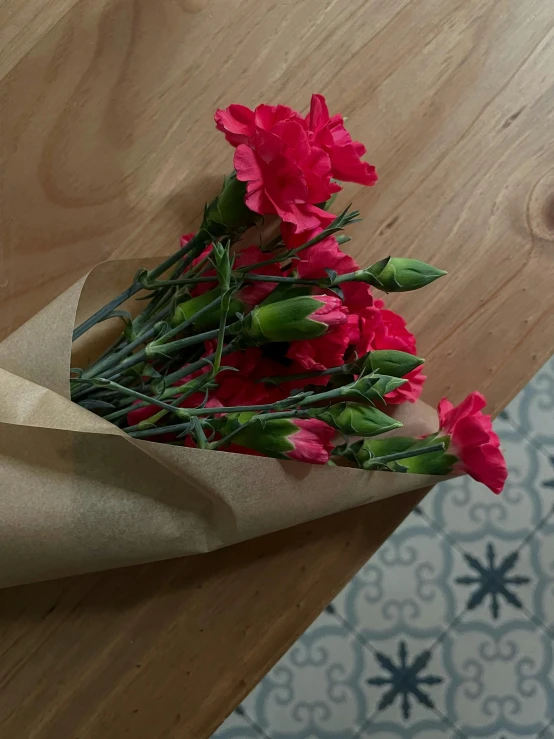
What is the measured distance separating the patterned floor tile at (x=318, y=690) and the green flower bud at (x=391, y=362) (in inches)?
19.4

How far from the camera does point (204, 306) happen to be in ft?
1.31

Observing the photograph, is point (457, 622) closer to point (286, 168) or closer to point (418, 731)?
point (418, 731)

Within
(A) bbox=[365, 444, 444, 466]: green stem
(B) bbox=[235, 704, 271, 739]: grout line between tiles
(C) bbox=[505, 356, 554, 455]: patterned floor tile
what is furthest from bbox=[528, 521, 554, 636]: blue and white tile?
(A) bbox=[365, 444, 444, 466]: green stem

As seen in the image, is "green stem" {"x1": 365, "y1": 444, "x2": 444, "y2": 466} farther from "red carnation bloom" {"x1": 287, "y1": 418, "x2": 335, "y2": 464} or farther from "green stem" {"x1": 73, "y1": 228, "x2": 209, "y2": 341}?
"green stem" {"x1": 73, "y1": 228, "x2": 209, "y2": 341}

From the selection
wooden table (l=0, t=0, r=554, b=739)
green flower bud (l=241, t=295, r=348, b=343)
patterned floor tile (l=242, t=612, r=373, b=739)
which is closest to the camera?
green flower bud (l=241, t=295, r=348, b=343)

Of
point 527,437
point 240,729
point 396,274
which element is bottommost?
point 240,729

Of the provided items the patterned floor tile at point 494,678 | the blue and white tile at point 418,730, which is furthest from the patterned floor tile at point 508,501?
the blue and white tile at point 418,730

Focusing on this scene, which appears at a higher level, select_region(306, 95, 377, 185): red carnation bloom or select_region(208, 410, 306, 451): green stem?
select_region(306, 95, 377, 185): red carnation bloom

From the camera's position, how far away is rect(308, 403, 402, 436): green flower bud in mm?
382

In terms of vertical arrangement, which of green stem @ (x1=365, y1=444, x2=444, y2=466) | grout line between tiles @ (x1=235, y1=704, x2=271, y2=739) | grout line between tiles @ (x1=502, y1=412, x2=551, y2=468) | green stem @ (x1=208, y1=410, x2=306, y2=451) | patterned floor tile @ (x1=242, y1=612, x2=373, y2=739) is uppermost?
grout line between tiles @ (x1=502, y1=412, x2=551, y2=468)

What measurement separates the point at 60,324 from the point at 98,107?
0.71ft

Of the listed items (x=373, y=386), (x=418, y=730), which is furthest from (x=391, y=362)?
(x=418, y=730)

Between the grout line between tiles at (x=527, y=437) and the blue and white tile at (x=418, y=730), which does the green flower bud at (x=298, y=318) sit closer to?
the grout line between tiles at (x=527, y=437)

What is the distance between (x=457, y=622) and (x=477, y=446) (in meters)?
0.47
